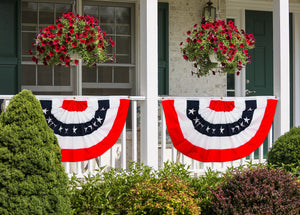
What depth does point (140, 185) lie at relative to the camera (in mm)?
4023

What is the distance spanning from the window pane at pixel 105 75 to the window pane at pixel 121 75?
0.09 m

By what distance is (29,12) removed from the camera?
6047mm

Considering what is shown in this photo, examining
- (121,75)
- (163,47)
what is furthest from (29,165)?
(163,47)

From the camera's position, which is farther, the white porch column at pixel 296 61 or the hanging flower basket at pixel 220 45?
the white porch column at pixel 296 61

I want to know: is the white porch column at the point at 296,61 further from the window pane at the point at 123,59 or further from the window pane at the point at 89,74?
the window pane at the point at 89,74

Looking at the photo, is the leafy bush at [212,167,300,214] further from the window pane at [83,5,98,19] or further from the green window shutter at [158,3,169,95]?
the window pane at [83,5,98,19]

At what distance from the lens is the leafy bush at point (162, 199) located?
12.5ft

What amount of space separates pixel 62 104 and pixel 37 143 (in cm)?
107

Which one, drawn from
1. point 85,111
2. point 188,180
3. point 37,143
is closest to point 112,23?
point 85,111

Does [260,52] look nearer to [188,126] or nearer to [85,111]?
[188,126]

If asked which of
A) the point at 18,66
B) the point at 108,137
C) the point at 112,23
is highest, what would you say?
the point at 112,23

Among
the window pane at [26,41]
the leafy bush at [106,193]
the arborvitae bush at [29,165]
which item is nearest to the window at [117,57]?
the window pane at [26,41]

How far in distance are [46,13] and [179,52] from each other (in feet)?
6.70

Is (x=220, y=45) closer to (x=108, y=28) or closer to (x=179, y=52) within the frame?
(x=179, y=52)
